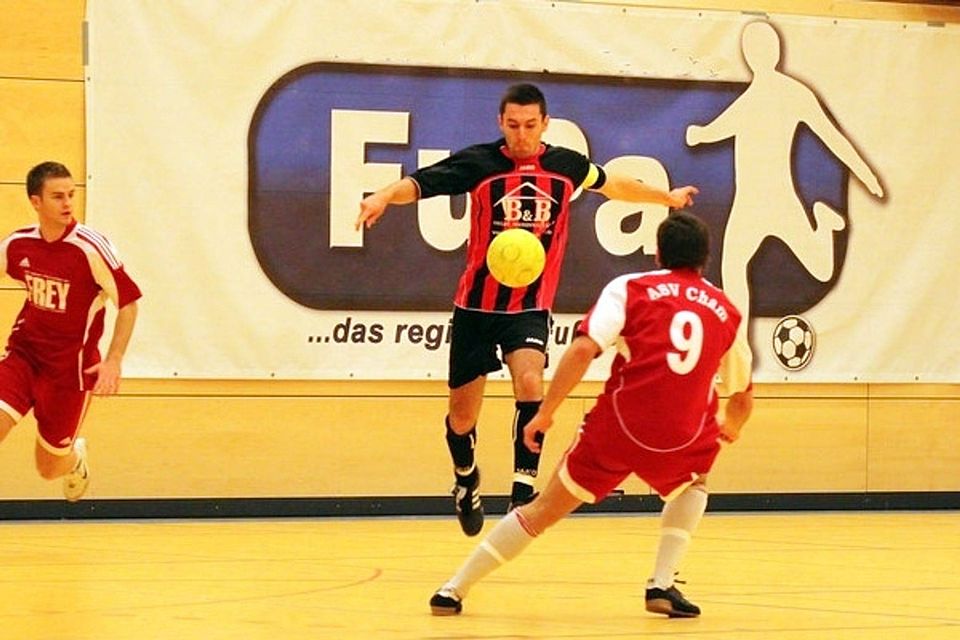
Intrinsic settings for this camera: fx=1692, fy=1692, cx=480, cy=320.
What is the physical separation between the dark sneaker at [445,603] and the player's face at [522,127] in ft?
9.34

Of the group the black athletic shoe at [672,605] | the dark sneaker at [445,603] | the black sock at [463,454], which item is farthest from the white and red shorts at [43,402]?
the black athletic shoe at [672,605]

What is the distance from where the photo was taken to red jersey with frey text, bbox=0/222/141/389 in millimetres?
9398

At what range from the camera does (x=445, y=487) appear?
12.4m

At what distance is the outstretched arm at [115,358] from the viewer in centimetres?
896

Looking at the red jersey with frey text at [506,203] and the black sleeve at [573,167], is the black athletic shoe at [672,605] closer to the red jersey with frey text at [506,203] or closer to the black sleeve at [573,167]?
the red jersey with frey text at [506,203]

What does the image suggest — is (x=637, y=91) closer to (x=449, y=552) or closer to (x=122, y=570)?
(x=449, y=552)

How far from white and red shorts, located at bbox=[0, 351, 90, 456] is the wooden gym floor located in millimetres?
642

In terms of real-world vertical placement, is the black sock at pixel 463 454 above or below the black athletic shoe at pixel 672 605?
above

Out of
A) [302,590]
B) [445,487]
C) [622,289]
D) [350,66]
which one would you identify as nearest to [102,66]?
[350,66]

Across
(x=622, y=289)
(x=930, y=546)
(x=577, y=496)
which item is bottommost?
(x=930, y=546)

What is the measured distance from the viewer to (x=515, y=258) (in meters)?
8.58

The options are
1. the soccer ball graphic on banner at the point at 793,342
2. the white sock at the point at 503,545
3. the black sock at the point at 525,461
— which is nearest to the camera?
the white sock at the point at 503,545

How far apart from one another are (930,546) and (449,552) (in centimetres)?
300

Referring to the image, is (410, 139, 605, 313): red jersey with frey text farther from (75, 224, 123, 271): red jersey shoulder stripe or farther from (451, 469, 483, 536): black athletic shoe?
(75, 224, 123, 271): red jersey shoulder stripe
